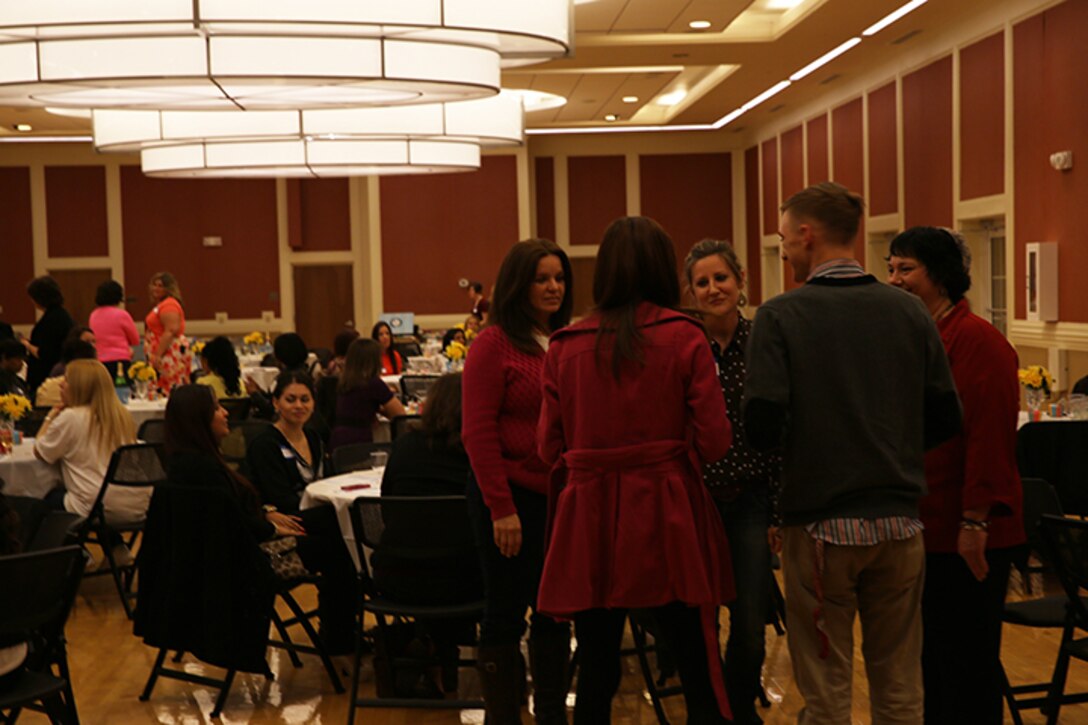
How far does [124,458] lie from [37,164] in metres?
15.5

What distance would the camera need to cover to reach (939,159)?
42.5 feet

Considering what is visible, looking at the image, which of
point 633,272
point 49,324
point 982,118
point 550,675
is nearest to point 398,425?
point 550,675

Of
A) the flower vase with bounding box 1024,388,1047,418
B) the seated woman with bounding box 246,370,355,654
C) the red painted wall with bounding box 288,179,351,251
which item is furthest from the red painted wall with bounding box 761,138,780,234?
the seated woman with bounding box 246,370,355,654

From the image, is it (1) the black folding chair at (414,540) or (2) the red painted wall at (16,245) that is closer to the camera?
(1) the black folding chair at (414,540)

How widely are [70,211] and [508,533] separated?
18925 millimetres

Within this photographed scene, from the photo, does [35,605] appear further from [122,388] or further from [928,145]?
[928,145]

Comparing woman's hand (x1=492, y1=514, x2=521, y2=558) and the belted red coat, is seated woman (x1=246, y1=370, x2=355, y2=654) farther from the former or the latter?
the belted red coat

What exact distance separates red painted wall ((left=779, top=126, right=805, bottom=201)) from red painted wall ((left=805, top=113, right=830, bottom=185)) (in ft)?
0.82

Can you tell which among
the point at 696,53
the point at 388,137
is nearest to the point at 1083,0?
the point at 696,53

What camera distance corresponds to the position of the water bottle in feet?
33.8

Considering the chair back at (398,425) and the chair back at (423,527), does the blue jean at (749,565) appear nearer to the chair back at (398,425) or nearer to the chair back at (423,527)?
the chair back at (423,527)

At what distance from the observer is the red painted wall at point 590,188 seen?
2148cm

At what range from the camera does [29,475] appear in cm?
712

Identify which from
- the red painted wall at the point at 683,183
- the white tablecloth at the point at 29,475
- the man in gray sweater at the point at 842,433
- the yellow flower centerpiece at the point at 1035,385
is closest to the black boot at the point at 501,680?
the man in gray sweater at the point at 842,433
